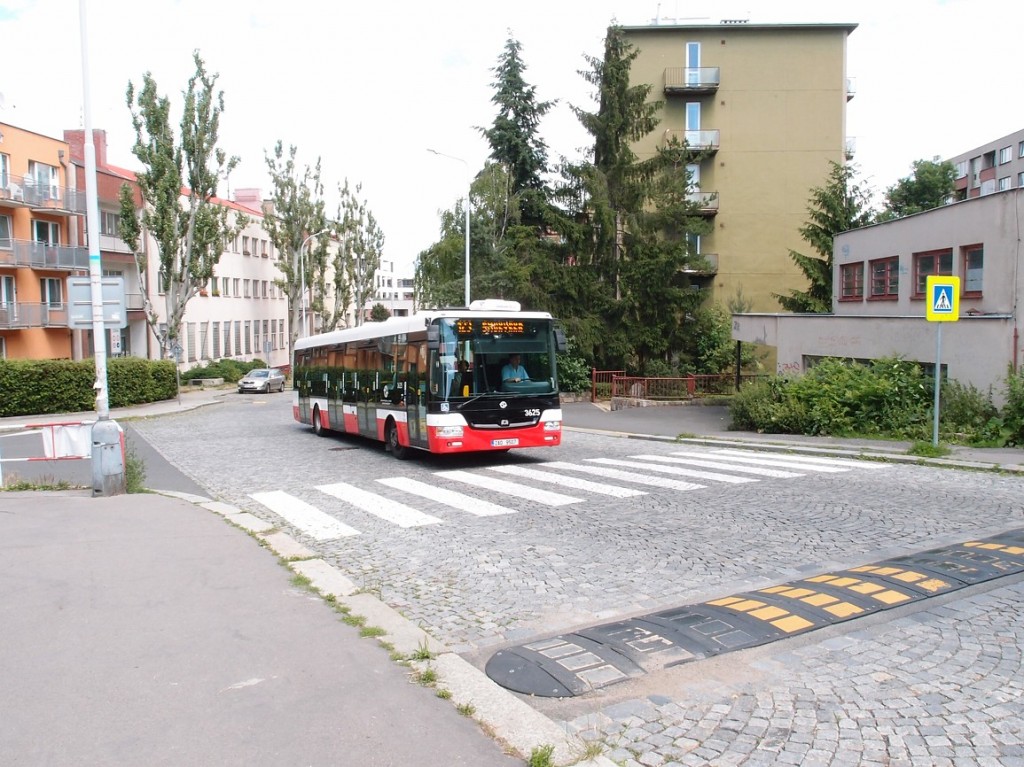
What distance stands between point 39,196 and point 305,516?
3808cm

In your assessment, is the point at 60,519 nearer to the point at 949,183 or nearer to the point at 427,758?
the point at 427,758

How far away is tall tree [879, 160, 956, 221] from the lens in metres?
58.6

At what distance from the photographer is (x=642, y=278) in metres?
34.1

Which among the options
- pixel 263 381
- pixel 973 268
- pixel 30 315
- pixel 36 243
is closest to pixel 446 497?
pixel 973 268

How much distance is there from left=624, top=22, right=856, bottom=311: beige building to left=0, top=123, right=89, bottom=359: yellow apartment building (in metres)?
29.6

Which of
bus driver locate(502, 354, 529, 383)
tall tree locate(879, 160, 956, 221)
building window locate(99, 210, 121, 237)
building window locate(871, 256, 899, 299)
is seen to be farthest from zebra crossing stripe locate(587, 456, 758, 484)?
tall tree locate(879, 160, 956, 221)

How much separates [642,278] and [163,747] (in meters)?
31.2

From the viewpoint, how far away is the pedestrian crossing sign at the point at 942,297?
14.8 meters

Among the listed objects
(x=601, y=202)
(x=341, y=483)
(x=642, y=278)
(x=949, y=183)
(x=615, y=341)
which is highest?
(x=949, y=183)

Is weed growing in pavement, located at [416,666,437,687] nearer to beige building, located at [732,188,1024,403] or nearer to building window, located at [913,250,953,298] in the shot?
beige building, located at [732,188,1024,403]

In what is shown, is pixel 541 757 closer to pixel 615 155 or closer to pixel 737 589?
pixel 737 589

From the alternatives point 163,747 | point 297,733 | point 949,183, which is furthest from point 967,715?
point 949,183

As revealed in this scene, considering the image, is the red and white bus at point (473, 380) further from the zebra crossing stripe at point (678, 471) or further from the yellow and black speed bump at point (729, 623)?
the yellow and black speed bump at point (729, 623)

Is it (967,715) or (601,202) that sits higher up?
(601,202)
